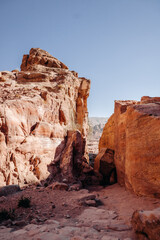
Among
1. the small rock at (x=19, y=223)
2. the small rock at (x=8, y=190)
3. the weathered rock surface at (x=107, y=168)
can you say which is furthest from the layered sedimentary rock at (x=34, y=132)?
the small rock at (x=19, y=223)

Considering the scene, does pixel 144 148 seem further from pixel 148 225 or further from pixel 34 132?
pixel 34 132

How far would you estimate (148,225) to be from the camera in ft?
10.5

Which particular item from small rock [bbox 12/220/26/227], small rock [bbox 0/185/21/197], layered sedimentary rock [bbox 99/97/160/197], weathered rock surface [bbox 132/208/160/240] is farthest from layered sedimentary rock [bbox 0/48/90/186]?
weathered rock surface [bbox 132/208/160/240]

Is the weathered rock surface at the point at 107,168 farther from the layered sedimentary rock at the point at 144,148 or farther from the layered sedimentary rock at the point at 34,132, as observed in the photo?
the layered sedimentary rock at the point at 144,148

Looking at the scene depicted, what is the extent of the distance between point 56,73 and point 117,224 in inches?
779

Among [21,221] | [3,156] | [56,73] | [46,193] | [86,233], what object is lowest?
[46,193]

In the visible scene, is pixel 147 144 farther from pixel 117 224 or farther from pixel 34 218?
pixel 34 218

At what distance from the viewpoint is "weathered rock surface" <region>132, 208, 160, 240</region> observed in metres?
3.06

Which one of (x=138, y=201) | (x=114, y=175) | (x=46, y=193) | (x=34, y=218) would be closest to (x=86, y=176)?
(x=114, y=175)

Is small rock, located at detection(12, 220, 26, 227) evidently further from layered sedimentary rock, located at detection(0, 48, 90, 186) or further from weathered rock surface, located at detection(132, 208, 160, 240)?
layered sedimentary rock, located at detection(0, 48, 90, 186)

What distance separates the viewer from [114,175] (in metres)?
12.7

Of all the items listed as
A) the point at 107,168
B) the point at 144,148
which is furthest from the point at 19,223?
the point at 107,168

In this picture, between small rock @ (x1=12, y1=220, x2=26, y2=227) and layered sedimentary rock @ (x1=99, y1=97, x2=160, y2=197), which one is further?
layered sedimentary rock @ (x1=99, y1=97, x2=160, y2=197)

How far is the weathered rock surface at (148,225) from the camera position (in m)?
3.06
